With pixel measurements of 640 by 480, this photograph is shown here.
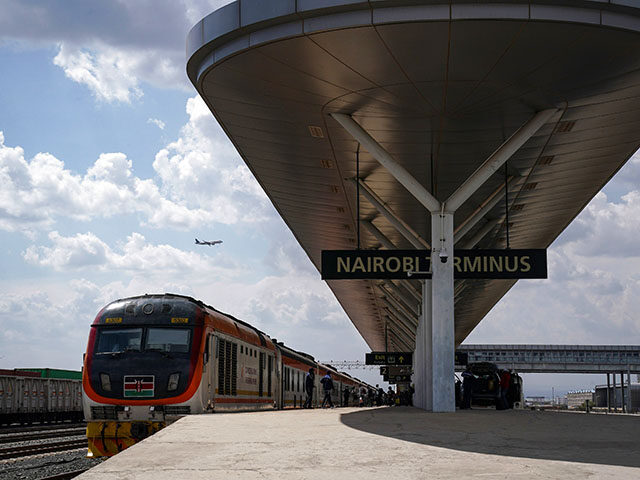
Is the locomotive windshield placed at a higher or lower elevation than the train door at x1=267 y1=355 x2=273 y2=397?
higher

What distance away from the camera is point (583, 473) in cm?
736

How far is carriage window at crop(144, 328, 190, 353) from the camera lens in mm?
16984

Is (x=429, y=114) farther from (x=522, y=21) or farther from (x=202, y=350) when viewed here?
(x=202, y=350)

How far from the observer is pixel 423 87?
1518cm

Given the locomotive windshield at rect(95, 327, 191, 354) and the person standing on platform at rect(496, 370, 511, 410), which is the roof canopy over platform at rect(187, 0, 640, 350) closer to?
the locomotive windshield at rect(95, 327, 191, 354)

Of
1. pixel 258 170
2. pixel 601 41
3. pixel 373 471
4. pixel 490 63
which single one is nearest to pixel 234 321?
pixel 258 170

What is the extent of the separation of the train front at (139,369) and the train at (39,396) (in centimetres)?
1497

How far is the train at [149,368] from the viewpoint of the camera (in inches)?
635

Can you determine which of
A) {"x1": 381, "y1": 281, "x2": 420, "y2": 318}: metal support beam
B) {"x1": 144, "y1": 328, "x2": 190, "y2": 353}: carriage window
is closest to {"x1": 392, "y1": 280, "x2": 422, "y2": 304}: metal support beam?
{"x1": 381, "y1": 281, "x2": 420, "y2": 318}: metal support beam

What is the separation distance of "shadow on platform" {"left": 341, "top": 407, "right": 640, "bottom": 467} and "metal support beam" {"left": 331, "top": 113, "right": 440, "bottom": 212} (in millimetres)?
4551

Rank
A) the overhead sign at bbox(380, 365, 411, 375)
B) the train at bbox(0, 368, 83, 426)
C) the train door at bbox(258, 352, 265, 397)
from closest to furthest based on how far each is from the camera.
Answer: the train door at bbox(258, 352, 265, 397), the train at bbox(0, 368, 83, 426), the overhead sign at bbox(380, 365, 411, 375)

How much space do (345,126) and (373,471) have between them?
10.1 metres

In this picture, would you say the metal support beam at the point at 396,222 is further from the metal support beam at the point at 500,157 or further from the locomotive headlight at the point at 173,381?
the locomotive headlight at the point at 173,381

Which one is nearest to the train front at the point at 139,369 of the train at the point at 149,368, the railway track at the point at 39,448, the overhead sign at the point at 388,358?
the train at the point at 149,368
